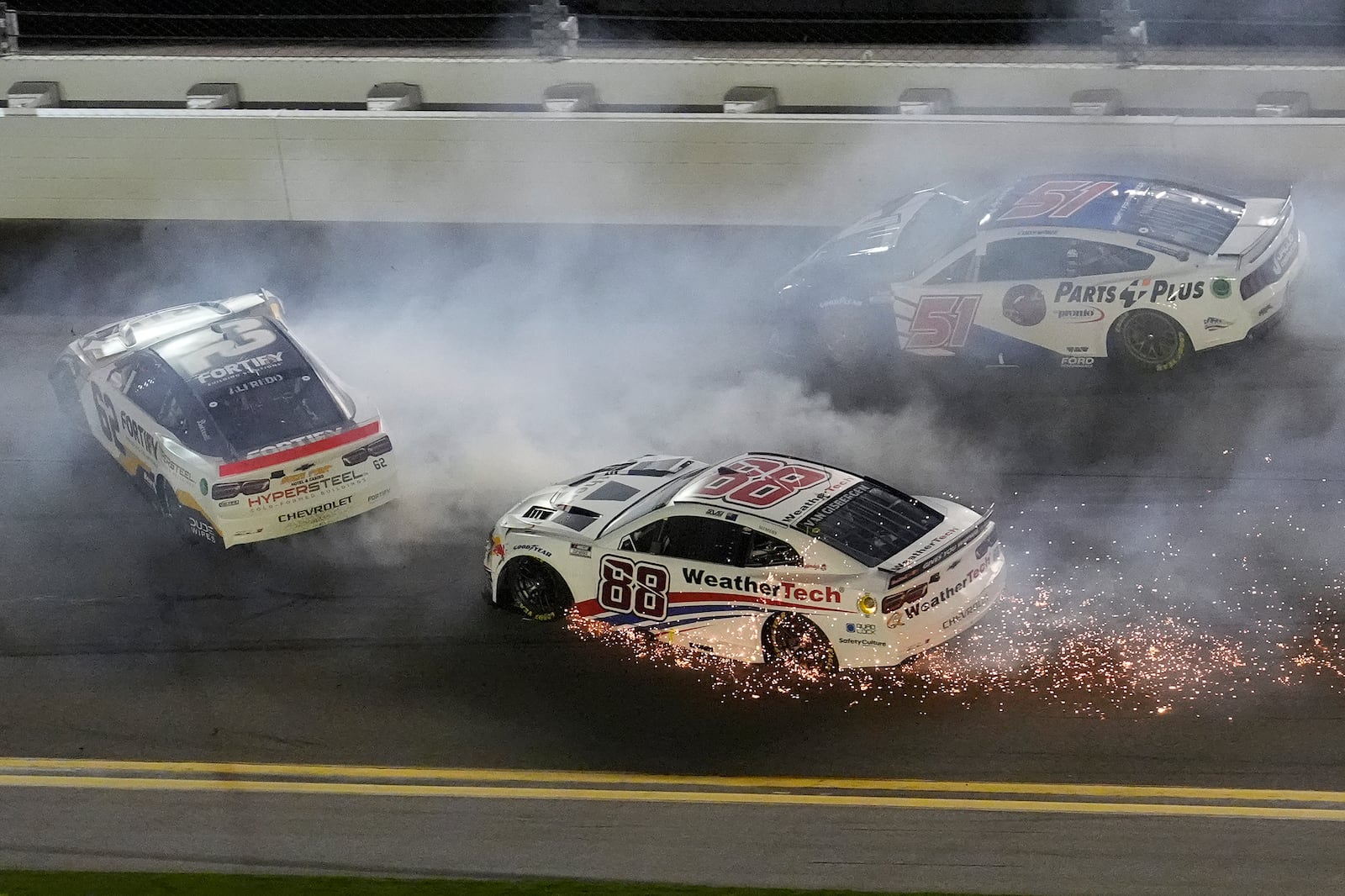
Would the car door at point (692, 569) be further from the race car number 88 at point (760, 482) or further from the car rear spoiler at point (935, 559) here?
the car rear spoiler at point (935, 559)

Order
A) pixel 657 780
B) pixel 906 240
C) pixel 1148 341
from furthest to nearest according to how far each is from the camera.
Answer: pixel 906 240 < pixel 1148 341 < pixel 657 780

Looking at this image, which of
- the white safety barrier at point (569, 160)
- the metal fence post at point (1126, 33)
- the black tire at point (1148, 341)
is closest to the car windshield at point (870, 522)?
the black tire at point (1148, 341)

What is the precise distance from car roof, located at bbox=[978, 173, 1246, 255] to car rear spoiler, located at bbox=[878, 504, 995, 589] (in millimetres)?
4076

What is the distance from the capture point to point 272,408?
13008 mm

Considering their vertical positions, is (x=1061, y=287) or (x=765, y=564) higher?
(x=1061, y=287)

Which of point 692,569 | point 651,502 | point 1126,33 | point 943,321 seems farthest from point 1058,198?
point 692,569

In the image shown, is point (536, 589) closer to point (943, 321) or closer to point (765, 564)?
point (765, 564)

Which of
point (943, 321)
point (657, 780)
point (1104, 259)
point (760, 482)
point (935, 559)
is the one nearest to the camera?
point (657, 780)

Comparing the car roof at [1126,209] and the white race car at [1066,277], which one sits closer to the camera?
the white race car at [1066,277]

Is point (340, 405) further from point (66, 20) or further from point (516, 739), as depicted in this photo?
point (66, 20)

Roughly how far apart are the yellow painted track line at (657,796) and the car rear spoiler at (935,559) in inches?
53.9

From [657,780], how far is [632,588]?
158cm

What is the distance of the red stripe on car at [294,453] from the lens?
491 inches

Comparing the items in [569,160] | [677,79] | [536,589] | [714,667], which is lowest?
[714,667]
